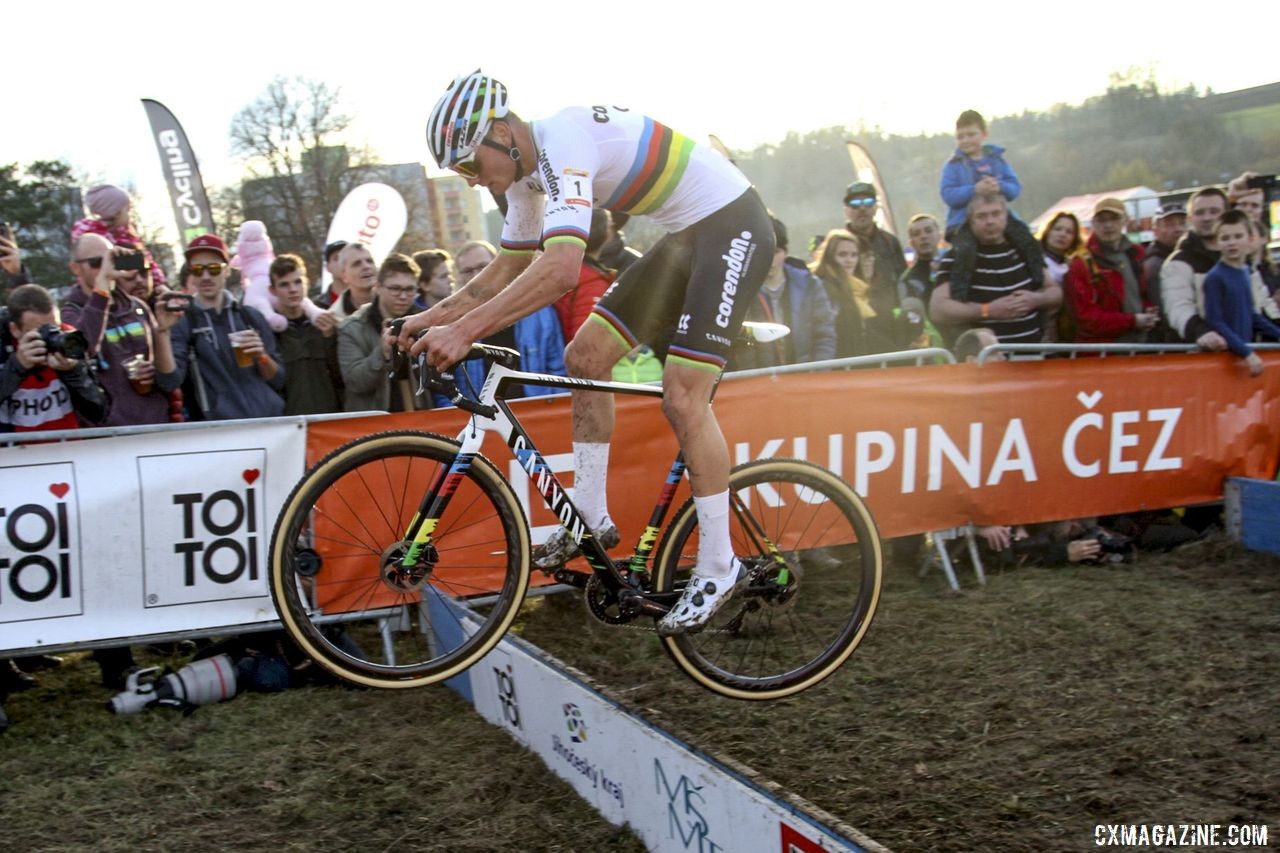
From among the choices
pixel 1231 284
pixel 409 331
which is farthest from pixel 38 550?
pixel 1231 284

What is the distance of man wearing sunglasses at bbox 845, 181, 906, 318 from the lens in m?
9.64

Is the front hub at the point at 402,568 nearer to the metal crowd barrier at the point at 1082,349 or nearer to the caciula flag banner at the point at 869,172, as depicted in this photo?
the metal crowd barrier at the point at 1082,349

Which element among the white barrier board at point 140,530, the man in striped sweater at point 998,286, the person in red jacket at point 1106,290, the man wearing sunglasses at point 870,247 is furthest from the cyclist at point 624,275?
the person in red jacket at point 1106,290

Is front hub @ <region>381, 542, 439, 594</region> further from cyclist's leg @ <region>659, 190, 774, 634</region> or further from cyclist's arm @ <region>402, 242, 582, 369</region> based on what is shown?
cyclist's leg @ <region>659, 190, 774, 634</region>

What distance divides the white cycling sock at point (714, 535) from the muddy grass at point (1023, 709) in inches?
36.3

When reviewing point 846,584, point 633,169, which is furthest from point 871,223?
point 633,169

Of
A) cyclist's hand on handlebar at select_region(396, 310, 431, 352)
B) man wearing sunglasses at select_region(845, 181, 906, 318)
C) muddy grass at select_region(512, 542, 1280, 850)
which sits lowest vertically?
muddy grass at select_region(512, 542, 1280, 850)

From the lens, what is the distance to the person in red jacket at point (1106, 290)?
913 centimetres

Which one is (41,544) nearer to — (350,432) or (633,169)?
(350,432)

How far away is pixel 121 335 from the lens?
671cm

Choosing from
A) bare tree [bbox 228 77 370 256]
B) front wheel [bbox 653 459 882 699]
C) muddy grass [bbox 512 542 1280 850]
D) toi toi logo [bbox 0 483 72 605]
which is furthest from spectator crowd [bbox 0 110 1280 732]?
bare tree [bbox 228 77 370 256]

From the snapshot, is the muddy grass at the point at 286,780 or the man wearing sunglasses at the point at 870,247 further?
the man wearing sunglasses at the point at 870,247

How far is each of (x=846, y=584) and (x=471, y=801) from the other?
3.63 m

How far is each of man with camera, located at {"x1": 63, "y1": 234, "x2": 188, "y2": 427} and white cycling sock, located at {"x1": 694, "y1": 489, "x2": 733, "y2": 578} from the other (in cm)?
381
